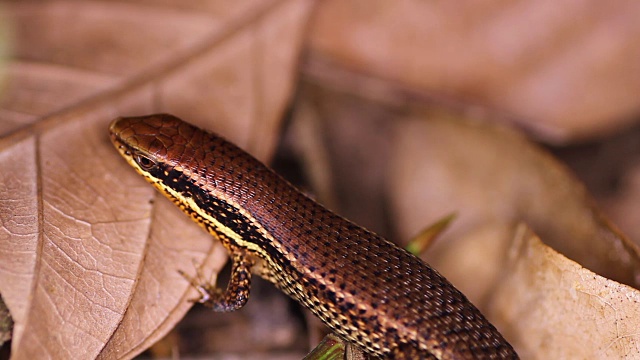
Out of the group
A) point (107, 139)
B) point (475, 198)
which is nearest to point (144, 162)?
point (107, 139)

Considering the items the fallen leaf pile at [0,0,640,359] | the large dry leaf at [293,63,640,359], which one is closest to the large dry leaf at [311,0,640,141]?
the fallen leaf pile at [0,0,640,359]

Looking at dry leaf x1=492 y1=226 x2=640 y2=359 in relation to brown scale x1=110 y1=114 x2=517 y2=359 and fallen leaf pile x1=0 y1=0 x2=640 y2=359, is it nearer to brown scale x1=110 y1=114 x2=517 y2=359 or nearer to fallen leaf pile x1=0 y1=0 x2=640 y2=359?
fallen leaf pile x1=0 y1=0 x2=640 y2=359

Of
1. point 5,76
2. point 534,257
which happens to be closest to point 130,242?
point 5,76

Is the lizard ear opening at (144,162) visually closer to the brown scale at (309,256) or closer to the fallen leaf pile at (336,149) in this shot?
the brown scale at (309,256)

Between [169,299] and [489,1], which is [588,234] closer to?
[489,1]

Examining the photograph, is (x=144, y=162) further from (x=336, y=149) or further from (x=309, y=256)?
(x=336, y=149)

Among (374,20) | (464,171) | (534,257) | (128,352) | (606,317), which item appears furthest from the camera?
(374,20)
